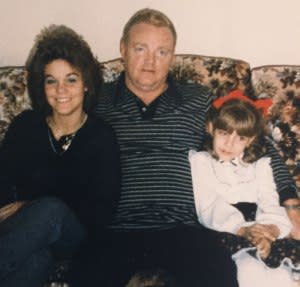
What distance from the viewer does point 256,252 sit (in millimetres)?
1620

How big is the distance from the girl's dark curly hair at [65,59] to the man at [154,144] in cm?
7

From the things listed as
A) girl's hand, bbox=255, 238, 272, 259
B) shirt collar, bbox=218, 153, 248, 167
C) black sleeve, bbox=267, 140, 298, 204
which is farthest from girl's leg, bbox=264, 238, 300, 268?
shirt collar, bbox=218, 153, 248, 167

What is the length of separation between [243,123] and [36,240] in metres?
0.91

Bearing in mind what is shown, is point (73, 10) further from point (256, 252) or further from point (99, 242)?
point (256, 252)

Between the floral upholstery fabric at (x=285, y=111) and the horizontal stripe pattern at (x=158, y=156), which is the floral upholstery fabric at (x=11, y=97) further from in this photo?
the floral upholstery fabric at (x=285, y=111)

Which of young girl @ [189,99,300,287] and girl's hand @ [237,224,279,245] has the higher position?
young girl @ [189,99,300,287]

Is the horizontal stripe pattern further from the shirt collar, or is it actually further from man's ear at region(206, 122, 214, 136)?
the shirt collar

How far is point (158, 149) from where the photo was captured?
191 centimetres

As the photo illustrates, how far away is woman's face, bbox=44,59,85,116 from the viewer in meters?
1.83

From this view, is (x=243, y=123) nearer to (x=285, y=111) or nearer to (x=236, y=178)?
(x=236, y=178)

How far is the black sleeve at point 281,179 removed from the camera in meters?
1.86

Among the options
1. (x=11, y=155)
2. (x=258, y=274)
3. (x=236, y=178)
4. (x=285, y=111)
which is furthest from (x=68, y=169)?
(x=285, y=111)

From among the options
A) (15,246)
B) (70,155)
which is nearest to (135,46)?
(70,155)

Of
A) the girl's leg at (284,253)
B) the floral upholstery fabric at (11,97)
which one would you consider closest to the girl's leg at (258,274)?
the girl's leg at (284,253)
